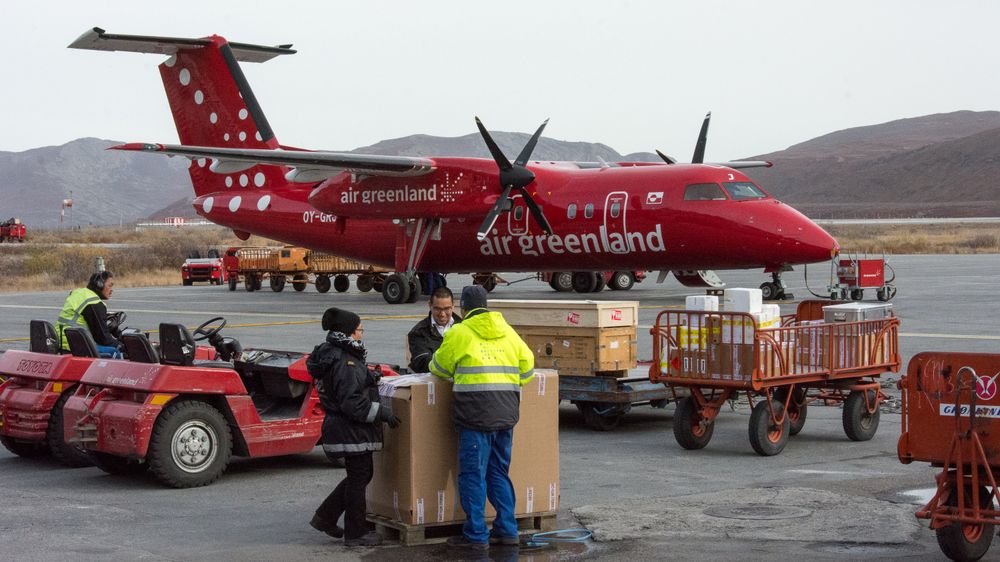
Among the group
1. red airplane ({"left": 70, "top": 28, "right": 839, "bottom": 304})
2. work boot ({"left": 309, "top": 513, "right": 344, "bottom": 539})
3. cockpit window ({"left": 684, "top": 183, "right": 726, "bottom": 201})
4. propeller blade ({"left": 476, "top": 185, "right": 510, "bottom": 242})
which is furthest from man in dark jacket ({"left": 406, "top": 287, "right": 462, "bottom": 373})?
propeller blade ({"left": 476, "top": 185, "right": 510, "bottom": 242})

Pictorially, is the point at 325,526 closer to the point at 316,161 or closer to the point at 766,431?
the point at 766,431

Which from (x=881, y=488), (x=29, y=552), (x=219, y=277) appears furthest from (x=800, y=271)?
(x=29, y=552)

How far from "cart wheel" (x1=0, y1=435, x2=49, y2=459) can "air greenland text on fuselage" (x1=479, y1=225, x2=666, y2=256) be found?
1745 cm

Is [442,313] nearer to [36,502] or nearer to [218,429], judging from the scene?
[218,429]

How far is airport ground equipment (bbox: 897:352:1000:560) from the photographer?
7.44m

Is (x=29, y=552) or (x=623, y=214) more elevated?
(x=623, y=214)

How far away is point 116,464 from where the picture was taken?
11031mm

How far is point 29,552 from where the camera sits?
8.11 meters

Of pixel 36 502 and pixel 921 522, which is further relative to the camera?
pixel 36 502

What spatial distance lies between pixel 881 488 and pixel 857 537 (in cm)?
183

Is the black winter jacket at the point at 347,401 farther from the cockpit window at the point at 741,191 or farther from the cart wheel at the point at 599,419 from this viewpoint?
the cockpit window at the point at 741,191

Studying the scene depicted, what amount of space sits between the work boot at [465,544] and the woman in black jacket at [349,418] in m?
0.53

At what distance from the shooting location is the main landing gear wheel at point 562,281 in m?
38.8

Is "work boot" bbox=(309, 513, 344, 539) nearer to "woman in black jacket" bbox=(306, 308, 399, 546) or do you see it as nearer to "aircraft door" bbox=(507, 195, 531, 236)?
"woman in black jacket" bbox=(306, 308, 399, 546)
